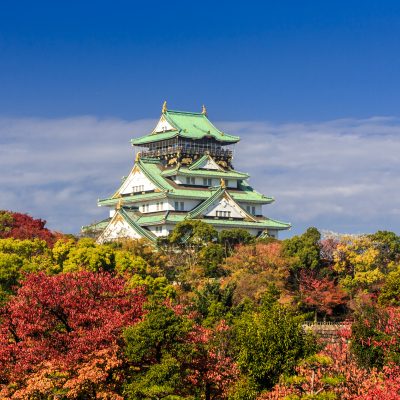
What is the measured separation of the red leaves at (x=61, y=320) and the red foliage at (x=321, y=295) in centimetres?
2455

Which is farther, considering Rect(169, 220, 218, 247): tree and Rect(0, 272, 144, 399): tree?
Rect(169, 220, 218, 247): tree

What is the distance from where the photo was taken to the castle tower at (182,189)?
263 feet

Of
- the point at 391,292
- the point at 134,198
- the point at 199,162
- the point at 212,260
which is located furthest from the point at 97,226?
the point at 391,292

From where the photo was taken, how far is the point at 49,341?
1437 inches

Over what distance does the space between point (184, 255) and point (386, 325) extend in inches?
1135

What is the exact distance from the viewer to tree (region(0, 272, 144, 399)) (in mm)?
34812

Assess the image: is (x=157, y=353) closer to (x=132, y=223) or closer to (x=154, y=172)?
(x=132, y=223)

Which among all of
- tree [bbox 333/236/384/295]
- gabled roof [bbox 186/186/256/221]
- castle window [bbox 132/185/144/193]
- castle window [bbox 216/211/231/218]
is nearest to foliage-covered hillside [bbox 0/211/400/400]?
tree [bbox 333/236/384/295]

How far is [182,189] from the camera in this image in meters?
83.6

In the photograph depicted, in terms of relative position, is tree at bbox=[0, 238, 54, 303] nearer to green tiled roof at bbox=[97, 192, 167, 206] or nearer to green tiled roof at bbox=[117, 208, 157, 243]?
green tiled roof at bbox=[117, 208, 157, 243]

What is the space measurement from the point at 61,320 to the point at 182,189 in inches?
1841

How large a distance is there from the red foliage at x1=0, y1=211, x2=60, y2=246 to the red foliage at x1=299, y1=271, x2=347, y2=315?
18.0 m

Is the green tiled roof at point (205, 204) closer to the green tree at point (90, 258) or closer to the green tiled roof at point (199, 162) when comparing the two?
the green tiled roof at point (199, 162)

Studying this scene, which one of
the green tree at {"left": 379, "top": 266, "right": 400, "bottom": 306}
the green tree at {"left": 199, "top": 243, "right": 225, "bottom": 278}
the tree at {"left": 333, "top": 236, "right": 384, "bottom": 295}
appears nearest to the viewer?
the green tree at {"left": 379, "top": 266, "right": 400, "bottom": 306}
